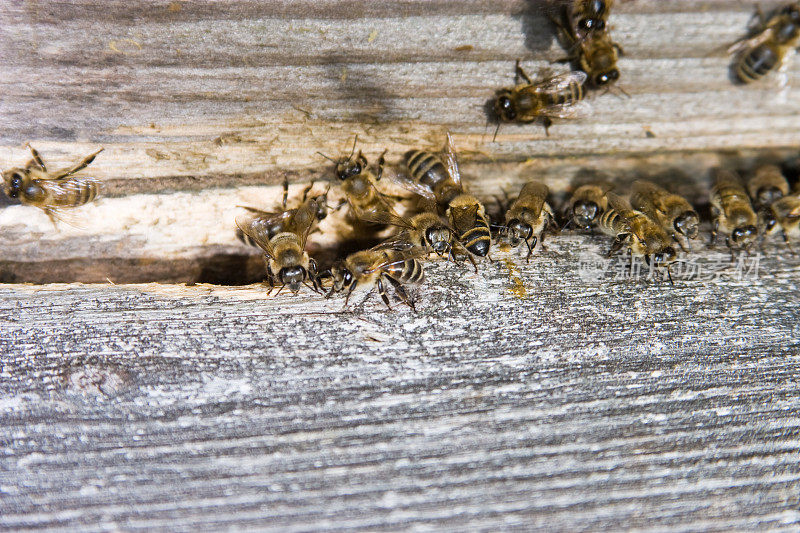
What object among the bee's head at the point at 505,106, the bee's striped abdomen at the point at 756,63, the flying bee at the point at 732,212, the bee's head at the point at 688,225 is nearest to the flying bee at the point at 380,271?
the bee's head at the point at 505,106

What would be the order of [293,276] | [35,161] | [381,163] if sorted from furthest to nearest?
1. [381,163]
2. [35,161]
3. [293,276]

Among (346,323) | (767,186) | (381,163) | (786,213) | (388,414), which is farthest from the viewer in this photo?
(767,186)

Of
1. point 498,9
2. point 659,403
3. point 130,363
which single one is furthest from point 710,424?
point 130,363

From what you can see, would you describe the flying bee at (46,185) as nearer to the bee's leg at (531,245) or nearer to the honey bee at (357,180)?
the honey bee at (357,180)

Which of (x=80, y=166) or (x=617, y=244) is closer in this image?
(x=80, y=166)

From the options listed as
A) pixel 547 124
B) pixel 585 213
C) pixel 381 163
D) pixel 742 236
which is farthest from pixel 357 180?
pixel 742 236

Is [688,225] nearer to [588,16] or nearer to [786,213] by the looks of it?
[786,213]

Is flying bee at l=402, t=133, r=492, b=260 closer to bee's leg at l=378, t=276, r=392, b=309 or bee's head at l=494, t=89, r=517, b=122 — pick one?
bee's head at l=494, t=89, r=517, b=122

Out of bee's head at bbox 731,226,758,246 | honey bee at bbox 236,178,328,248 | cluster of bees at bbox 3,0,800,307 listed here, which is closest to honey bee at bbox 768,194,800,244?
cluster of bees at bbox 3,0,800,307
